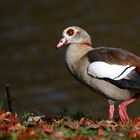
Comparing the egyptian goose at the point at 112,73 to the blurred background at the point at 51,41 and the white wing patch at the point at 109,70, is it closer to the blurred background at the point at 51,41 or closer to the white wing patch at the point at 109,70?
the white wing patch at the point at 109,70

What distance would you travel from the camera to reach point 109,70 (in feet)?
32.2

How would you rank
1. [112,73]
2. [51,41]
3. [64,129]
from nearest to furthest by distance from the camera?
[64,129], [112,73], [51,41]

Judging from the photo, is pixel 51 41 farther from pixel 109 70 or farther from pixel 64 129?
pixel 64 129

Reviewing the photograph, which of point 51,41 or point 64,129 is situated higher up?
point 51,41

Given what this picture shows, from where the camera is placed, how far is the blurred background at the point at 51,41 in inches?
876

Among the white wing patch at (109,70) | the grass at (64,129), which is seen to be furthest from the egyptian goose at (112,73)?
the grass at (64,129)

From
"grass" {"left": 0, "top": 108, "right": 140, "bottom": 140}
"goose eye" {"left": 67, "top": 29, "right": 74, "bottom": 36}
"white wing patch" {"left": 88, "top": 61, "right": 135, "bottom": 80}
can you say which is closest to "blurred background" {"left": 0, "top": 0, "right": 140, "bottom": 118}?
"goose eye" {"left": 67, "top": 29, "right": 74, "bottom": 36}

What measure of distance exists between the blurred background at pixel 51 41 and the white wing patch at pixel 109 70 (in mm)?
10169

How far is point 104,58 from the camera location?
9883 mm

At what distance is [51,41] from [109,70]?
56.3ft

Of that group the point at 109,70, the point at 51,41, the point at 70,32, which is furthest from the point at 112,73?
the point at 51,41

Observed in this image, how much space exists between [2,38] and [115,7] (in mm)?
4603

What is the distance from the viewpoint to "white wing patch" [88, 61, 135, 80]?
977 cm

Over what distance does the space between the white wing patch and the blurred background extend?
10.2m
